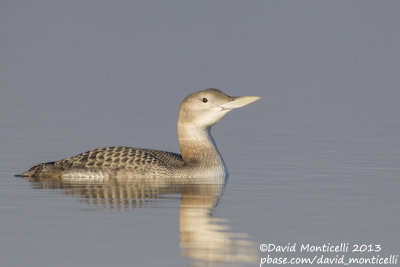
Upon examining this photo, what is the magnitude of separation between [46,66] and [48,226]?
1222 inches

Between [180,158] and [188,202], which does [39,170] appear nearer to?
[180,158]

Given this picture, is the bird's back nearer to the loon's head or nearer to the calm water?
the calm water

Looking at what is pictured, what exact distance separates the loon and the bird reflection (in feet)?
0.36

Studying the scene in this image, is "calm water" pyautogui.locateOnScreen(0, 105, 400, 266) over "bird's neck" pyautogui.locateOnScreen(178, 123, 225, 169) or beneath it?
beneath

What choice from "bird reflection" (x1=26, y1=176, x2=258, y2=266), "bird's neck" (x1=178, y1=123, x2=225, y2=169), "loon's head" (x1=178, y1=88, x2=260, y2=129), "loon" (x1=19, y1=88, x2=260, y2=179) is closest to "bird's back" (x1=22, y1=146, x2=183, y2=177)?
"loon" (x1=19, y1=88, x2=260, y2=179)

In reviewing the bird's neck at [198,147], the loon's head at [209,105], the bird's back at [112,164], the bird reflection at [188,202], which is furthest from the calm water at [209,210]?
the loon's head at [209,105]

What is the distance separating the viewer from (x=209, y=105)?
15.3 meters

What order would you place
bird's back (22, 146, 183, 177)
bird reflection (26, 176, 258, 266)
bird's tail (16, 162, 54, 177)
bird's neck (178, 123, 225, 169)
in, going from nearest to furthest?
bird reflection (26, 176, 258, 266), bird's back (22, 146, 183, 177), bird's tail (16, 162, 54, 177), bird's neck (178, 123, 225, 169)

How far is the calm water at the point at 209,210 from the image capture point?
35.0 ft

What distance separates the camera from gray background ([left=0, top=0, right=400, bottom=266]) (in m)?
11.6

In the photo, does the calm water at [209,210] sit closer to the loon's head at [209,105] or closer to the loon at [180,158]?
the loon at [180,158]

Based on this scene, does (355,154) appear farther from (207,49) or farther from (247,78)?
(207,49)

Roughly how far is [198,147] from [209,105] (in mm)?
502

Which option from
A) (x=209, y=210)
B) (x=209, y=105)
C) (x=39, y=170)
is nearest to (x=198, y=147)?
(x=209, y=105)
